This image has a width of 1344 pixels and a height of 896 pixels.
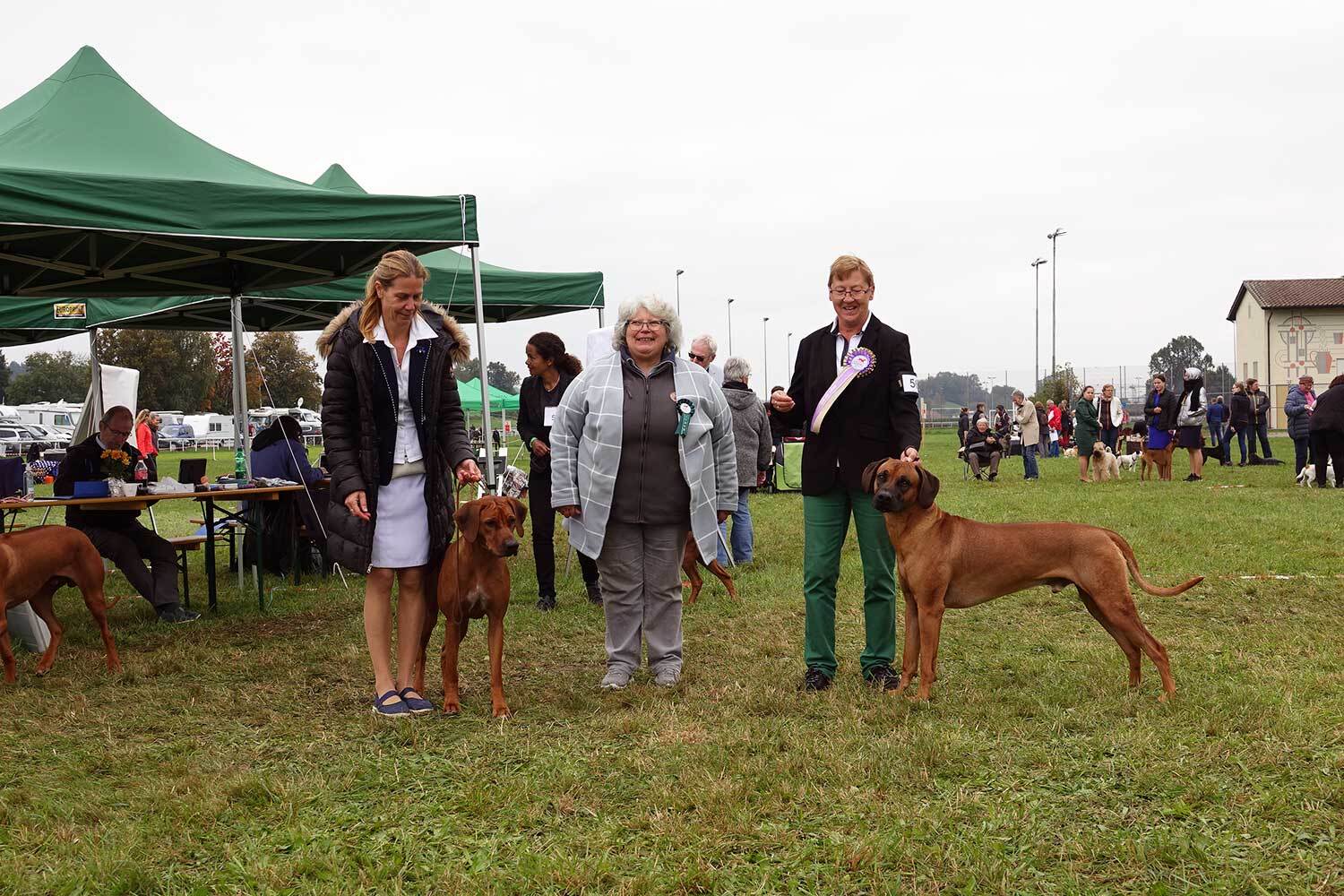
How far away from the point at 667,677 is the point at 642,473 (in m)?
0.98

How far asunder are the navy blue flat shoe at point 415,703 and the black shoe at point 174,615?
3149 millimetres

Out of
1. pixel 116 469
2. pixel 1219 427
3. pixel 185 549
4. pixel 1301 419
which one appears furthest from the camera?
pixel 1219 427

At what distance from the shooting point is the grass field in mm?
2797

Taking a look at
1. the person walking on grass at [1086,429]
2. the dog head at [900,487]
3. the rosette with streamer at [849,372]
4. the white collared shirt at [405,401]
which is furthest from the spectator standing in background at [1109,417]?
the white collared shirt at [405,401]

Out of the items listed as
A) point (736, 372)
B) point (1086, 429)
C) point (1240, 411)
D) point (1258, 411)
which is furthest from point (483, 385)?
point (1258, 411)

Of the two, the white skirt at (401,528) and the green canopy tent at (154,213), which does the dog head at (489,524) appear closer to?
the white skirt at (401,528)

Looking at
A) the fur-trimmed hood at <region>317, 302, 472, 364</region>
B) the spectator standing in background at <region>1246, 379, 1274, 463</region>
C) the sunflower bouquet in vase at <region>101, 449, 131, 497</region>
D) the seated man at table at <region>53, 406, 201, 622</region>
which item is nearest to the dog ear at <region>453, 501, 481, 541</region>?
the fur-trimmed hood at <region>317, 302, 472, 364</region>

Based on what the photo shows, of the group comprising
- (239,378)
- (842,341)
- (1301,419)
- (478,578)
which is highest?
(239,378)

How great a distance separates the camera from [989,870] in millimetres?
2729

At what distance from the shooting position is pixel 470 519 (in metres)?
4.16

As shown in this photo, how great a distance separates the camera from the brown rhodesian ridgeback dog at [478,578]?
4.16 meters

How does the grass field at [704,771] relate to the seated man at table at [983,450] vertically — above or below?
below

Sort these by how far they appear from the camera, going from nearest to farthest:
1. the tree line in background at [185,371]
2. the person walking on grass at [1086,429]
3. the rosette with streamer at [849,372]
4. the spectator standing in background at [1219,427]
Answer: the rosette with streamer at [849,372] → the person walking on grass at [1086,429] → the spectator standing in background at [1219,427] → the tree line in background at [185,371]

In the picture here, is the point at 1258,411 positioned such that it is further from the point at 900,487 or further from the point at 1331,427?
the point at 900,487
